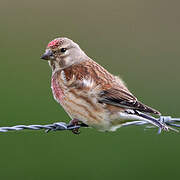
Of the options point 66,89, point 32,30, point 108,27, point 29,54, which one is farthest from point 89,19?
point 66,89

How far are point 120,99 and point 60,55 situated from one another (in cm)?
100

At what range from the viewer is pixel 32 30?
9625 mm

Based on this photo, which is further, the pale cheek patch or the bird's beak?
the bird's beak

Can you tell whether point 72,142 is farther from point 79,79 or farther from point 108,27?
point 108,27

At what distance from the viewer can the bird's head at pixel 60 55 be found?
6238mm

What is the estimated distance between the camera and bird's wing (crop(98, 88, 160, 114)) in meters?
5.50

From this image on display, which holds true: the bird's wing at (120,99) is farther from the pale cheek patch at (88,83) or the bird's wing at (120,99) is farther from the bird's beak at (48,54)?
the bird's beak at (48,54)

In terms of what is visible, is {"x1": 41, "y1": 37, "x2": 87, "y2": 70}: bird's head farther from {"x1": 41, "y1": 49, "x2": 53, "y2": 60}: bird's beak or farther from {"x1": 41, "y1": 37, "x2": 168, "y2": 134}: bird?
{"x1": 41, "y1": 37, "x2": 168, "y2": 134}: bird

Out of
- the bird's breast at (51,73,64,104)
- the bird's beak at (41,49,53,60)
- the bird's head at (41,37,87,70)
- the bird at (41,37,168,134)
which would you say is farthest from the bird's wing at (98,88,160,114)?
the bird's beak at (41,49,53,60)

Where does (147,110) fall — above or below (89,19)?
below

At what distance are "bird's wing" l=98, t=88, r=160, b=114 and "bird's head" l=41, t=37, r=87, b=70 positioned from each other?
2.21 feet

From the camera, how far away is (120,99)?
5629 mm

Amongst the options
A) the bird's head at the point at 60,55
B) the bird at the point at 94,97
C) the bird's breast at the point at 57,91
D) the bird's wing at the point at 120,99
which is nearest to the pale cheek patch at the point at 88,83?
the bird at the point at 94,97

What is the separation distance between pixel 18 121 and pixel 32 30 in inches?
109
